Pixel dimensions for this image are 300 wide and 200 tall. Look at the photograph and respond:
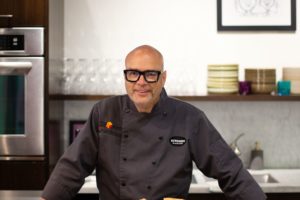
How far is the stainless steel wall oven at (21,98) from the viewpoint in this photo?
10.0 ft

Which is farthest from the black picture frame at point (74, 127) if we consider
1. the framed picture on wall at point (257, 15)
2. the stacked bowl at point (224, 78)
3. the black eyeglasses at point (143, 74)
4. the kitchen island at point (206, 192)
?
the black eyeglasses at point (143, 74)

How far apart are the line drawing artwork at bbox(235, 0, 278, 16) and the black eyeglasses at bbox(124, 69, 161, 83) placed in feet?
5.95

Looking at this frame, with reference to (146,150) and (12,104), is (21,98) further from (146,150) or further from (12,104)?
(146,150)

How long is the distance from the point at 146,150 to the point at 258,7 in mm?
1937

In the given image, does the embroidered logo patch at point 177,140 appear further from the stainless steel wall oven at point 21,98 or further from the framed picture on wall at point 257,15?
the framed picture on wall at point 257,15

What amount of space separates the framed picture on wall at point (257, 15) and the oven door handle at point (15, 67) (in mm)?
1466

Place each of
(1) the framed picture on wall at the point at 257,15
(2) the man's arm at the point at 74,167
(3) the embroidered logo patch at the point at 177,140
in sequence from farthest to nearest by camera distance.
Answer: (1) the framed picture on wall at the point at 257,15, (3) the embroidered logo patch at the point at 177,140, (2) the man's arm at the point at 74,167

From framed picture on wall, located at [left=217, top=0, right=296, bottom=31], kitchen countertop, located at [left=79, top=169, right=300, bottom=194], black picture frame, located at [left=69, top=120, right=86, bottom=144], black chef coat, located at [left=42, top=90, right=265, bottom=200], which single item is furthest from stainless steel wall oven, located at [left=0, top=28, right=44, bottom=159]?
framed picture on wall, located at [left=217, top=0, right=296, bottom=31]

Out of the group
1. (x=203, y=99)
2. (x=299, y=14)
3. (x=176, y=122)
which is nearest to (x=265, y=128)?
(x=203, y=99)

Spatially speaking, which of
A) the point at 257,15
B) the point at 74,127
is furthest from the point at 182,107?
the point at 257,15

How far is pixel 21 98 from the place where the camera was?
3088mm

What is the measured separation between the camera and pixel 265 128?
3.75m

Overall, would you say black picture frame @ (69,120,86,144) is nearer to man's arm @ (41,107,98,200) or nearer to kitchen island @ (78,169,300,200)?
kitchen island @ (78,169,300,200)

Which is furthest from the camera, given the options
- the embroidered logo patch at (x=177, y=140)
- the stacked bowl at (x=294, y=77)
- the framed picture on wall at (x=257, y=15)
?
the framed picture on wall at (x=257, y=15)
